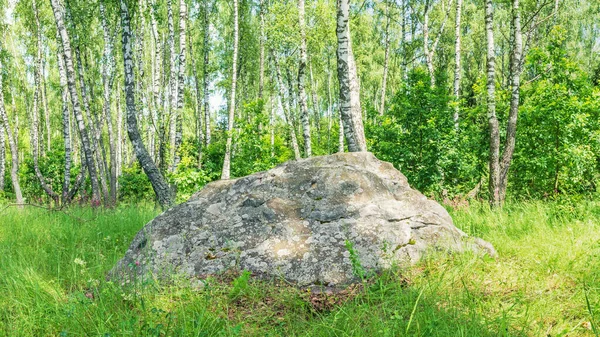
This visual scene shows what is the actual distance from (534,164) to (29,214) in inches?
382

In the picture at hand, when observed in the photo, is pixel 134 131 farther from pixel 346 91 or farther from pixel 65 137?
pixel 65 137

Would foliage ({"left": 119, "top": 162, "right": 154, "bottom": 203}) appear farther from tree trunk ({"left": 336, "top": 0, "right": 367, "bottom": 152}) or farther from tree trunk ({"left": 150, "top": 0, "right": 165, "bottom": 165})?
tree trunk ({"left": 336, "top": 0, "right": 367, "bottom": 152})

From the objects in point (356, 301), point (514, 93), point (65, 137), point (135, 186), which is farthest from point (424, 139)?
point (135, 186)

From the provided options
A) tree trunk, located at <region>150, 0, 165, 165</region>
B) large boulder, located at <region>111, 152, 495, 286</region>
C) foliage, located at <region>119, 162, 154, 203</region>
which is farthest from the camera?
foliage, located at <region>119, 162, 154, 203</region>

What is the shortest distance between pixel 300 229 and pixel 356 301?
1154 millimetres

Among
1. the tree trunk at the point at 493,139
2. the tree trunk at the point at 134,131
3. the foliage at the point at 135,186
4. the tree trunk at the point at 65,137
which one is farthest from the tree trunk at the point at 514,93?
the foliage at the point at 135,186

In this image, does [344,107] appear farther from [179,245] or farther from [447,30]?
[447,30]

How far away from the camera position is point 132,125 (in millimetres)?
7371

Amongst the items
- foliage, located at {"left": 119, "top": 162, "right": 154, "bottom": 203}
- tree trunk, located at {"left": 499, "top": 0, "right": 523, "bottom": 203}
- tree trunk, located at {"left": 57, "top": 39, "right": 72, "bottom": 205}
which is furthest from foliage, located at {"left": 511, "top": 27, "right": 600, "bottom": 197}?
foliage, located at {"left": 119, "top": 162, "right": 154, "bottom": 203}

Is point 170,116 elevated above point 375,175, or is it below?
above

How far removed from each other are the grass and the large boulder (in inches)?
8.5

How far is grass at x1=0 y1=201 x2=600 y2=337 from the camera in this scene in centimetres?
261

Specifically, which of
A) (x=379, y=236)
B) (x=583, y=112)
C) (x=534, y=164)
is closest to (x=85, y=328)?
(x=379, y=236)

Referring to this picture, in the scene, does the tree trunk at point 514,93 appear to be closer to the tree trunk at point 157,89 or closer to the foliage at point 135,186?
the tree trunk at point 157,89
